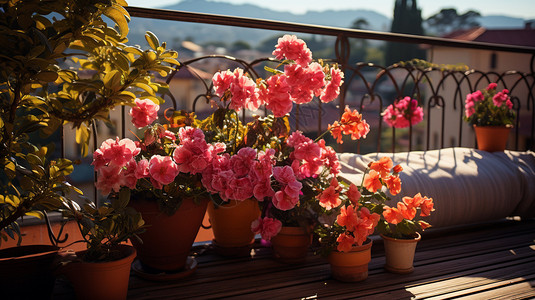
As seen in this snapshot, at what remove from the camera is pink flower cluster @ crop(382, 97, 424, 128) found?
122 inches

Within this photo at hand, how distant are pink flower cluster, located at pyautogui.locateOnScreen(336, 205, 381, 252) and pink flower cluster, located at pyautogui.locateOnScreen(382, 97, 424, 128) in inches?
62.4

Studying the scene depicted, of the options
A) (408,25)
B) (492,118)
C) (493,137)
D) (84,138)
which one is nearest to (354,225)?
(84,138)

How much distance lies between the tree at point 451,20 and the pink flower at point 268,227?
181ft

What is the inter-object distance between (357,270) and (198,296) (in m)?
0.55

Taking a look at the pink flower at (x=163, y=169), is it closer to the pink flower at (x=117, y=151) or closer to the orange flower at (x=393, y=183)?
the pink flower at (x=117, y=151)

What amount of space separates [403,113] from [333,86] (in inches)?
59.0

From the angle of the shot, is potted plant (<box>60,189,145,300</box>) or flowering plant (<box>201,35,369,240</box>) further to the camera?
flowering plant (<box>201,35,369,240</box>)

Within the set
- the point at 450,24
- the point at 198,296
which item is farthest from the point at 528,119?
the point at 450,24

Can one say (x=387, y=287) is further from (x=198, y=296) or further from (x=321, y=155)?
(x=198, y=296)

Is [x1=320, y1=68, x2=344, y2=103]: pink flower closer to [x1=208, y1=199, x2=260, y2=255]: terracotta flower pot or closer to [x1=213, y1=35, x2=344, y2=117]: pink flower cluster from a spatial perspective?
[x1=213, y1=35, x2=344, y2=117]: pink flower cluster

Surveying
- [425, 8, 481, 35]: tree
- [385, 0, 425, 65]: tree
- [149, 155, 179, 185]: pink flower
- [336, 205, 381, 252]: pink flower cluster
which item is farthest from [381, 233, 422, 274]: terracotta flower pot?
[425, 8, 481, 35]: tree

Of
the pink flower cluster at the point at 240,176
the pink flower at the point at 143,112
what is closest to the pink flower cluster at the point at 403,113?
the pink flower cluster at the point at 240,176

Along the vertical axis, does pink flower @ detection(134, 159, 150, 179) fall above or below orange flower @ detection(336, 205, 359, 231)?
above

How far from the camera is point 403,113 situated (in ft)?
10.2
